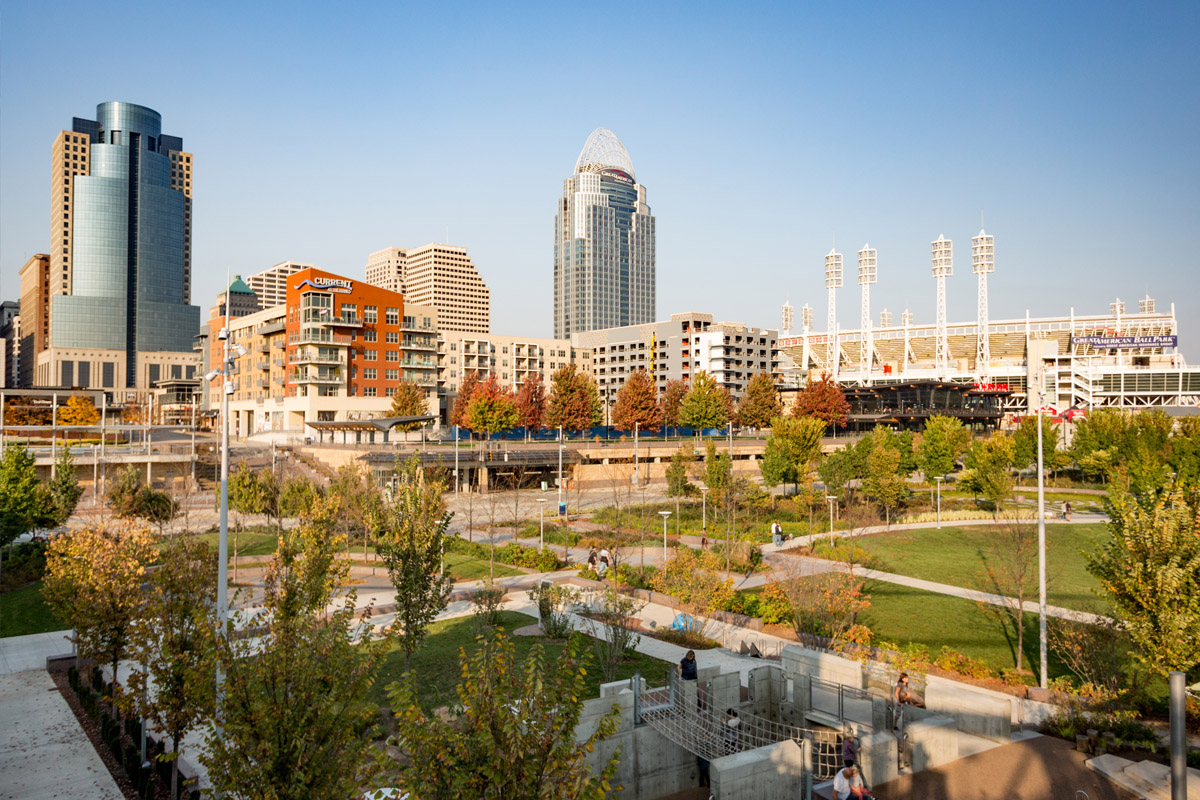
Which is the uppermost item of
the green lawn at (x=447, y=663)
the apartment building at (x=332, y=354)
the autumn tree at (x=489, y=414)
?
the apartment building at (x=332, y=354)

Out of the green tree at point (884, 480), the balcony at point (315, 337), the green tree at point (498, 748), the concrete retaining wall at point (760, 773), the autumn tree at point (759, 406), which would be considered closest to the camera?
the green tree at point (498, 748)

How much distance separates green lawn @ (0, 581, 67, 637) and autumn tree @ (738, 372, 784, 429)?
7755cm

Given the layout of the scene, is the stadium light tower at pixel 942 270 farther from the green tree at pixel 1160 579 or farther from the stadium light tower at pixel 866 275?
the green tree at pixel 1160 579

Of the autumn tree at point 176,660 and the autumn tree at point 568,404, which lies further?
the autumn tree at point 568,404

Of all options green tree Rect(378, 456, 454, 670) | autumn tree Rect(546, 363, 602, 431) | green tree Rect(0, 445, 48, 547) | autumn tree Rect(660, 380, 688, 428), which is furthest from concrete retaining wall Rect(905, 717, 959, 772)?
autumn tree Rect(660, 380, 688, 428)

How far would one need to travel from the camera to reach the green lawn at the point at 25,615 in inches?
1021

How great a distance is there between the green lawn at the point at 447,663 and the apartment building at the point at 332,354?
68061 millimetres

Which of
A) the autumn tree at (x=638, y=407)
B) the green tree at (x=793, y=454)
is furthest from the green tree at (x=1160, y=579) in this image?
the autumn tree at (x=638, y=407)

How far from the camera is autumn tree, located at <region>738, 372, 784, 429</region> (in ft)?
314

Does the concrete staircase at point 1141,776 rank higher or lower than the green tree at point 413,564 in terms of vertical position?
lower

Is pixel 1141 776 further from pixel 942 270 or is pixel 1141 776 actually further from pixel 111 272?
pixel 111 272

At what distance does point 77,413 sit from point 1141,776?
123991 mm

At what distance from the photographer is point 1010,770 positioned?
15328 millimetres

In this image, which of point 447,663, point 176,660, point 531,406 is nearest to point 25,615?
point 447,663
